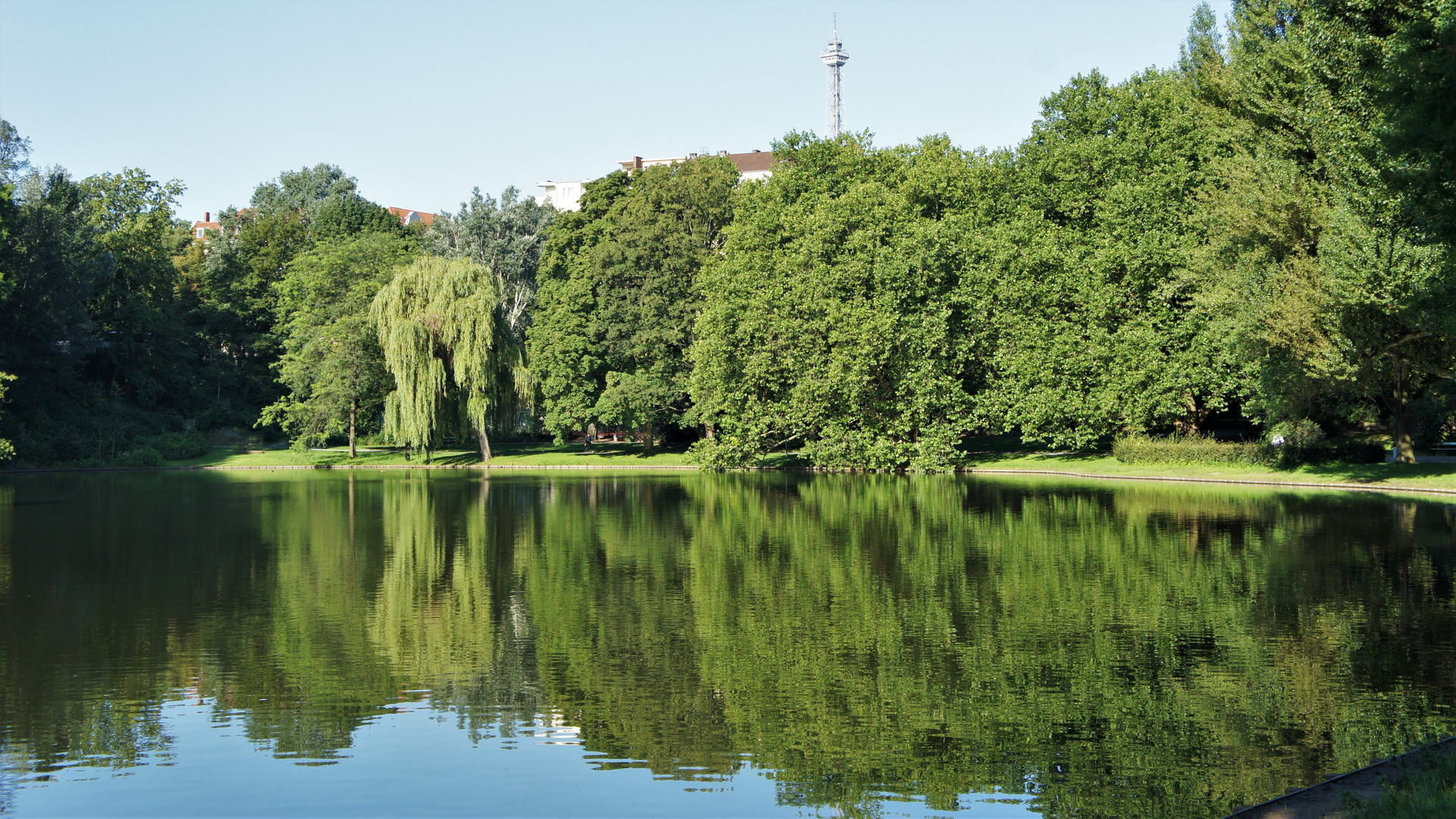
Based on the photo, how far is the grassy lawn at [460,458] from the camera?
5981 centimetres

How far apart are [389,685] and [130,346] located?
6742 cm

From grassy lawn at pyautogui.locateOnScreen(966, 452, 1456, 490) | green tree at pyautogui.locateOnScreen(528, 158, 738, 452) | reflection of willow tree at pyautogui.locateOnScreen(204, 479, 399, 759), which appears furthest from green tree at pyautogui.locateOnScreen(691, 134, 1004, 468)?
reflection of willow tree at pyautogui.locateOnScreen(204, 479, 399, 759)

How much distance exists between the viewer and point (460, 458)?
2421 inches

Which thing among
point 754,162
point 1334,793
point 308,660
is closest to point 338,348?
point 308,660

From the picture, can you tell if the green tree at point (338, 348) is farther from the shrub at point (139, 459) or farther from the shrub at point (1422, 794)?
the shrub at point (1422, 794)

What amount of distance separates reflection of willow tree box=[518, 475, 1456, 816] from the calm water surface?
0.05m

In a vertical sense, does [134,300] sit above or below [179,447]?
above

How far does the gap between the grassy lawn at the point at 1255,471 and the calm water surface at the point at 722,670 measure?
12991 mm

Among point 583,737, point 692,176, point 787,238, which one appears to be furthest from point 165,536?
point 692,176

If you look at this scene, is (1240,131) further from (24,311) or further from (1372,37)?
(24,311)

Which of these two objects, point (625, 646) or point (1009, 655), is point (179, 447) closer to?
point (625, 646)

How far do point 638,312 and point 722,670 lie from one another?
49790mm

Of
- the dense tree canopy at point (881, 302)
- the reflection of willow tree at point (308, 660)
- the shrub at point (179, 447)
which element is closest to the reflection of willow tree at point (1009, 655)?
the reflection of willow tree at point (308, 660)

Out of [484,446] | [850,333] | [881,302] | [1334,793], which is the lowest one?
[1334,793]
